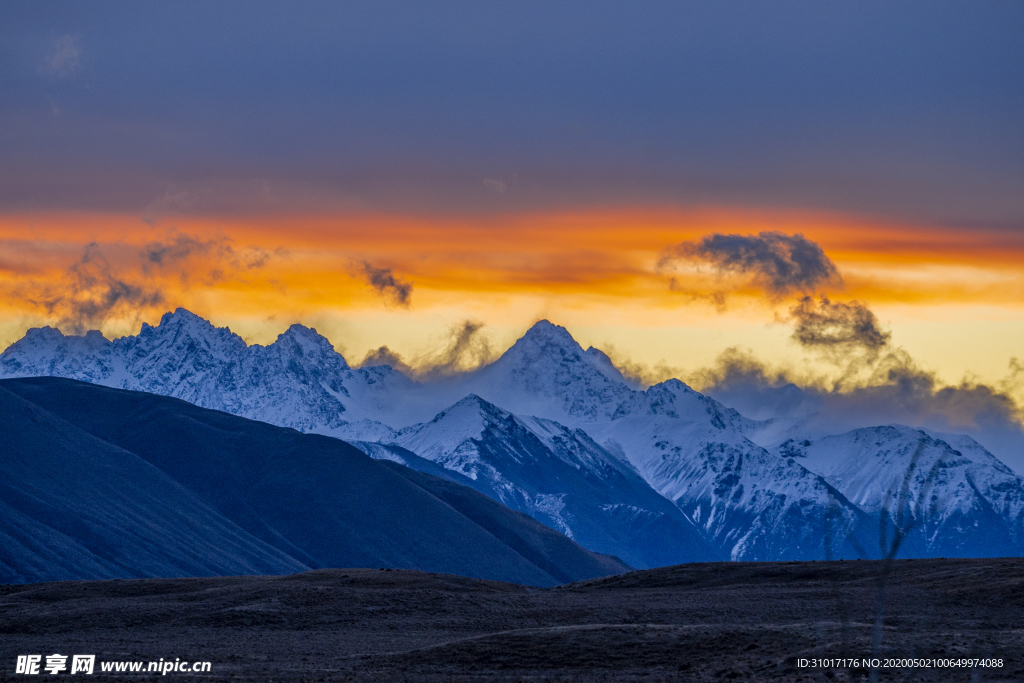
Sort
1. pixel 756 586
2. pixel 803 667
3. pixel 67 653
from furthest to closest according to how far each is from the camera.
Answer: pixel 756 586
pixel 67 653
pixel 803 667

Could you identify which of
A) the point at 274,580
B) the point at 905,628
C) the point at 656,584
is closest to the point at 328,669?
the point at 905,628

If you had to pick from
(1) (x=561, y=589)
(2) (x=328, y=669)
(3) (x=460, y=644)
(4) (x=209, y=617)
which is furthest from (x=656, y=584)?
(2) (x=328, y=669)

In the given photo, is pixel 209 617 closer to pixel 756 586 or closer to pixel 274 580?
pixel 274 580

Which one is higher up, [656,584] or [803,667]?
[656,584]

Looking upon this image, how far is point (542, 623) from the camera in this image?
282ft

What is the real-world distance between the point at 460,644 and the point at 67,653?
20.2 m

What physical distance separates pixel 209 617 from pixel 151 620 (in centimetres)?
400

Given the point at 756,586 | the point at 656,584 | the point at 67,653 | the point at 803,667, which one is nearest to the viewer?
the point at 803,667

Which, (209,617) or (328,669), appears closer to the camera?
(328,669)

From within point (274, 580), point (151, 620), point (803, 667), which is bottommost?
point (803, 667)

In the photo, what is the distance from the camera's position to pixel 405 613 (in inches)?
3723

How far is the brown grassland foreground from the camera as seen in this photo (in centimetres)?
5822

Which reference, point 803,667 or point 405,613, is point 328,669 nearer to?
point 803,667

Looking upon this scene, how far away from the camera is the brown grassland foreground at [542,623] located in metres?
58.2
